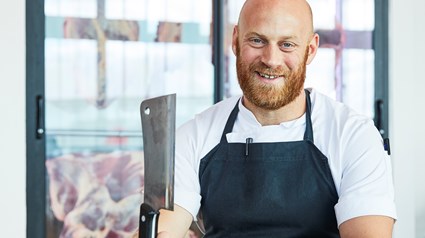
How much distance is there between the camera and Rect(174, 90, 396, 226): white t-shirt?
4.82 feet

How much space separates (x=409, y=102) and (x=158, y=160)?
2.42 meters

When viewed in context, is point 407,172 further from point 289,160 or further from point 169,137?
point 169,137

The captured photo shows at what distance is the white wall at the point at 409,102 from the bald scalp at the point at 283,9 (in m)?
1.95

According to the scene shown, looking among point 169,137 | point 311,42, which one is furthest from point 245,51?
point 169,137

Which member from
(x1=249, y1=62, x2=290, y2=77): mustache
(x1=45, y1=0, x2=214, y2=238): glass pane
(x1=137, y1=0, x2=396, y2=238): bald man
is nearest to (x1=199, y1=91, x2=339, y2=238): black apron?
(x1=137, y1=0, x2=396, y2=238): bald man

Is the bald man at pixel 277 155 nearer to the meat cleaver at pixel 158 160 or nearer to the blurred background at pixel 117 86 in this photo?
the meat cleaver at pixel 158 160

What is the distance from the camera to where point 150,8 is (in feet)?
10.7

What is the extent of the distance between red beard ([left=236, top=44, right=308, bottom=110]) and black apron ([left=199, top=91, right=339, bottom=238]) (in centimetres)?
8

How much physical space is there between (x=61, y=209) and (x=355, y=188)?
1918mm

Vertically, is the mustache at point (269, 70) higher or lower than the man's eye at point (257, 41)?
lower

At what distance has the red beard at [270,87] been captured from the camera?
1566mm

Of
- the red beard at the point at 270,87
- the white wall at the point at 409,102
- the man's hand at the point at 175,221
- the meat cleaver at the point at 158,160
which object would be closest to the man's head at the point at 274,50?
the red beard at the point at 270,87

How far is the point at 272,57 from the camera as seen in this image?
154 cm

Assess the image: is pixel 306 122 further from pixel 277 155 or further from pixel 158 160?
pixel 158 160
